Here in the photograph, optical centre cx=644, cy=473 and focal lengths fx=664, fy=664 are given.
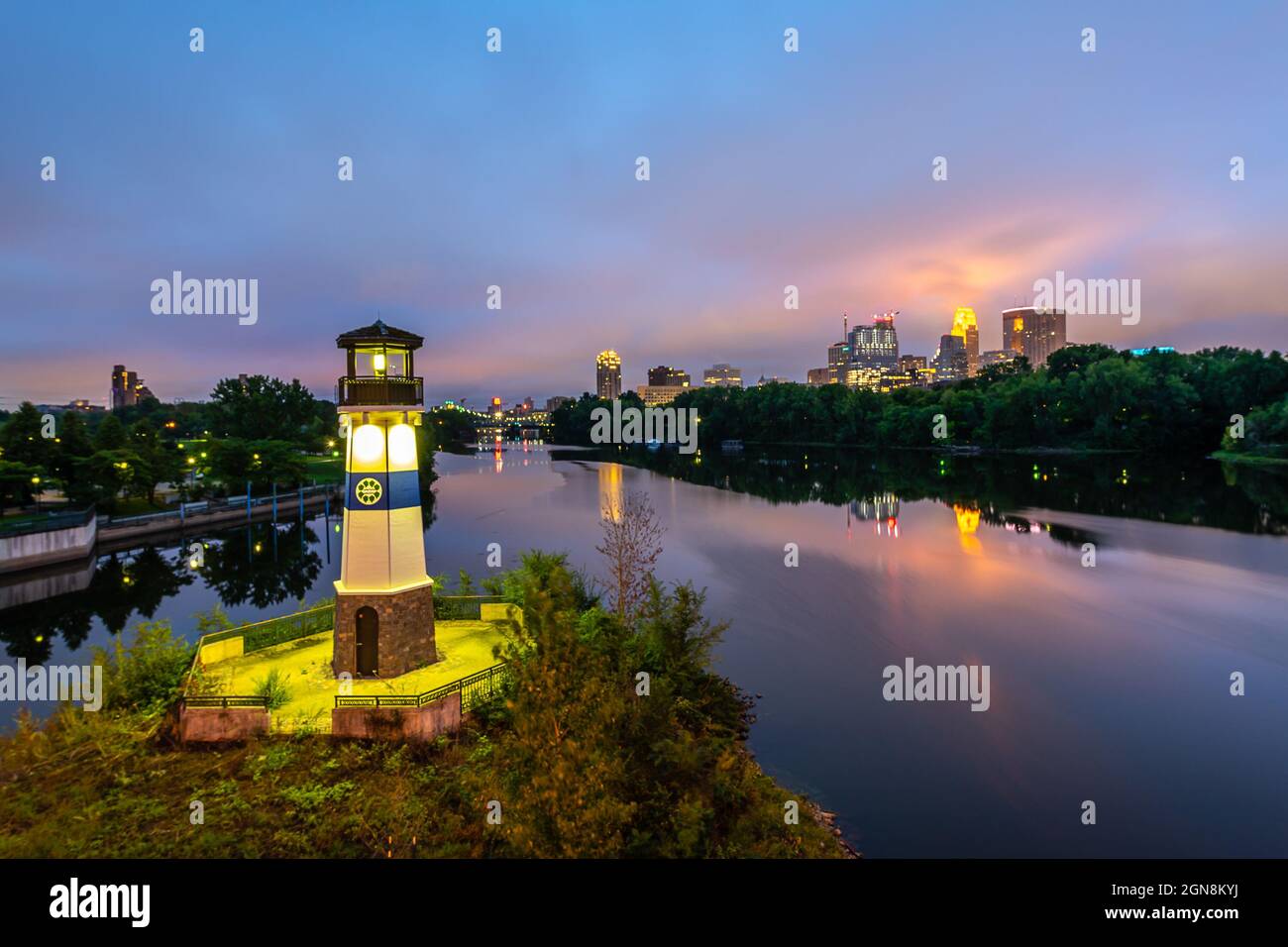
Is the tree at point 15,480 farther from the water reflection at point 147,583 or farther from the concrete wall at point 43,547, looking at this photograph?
the water reflection at point 147,583

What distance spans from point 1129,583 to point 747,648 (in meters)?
23.2

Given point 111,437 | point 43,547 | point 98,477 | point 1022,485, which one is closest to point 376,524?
point 43,547

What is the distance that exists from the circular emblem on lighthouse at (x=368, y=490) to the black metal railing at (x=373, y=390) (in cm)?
210

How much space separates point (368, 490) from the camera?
58.5ft

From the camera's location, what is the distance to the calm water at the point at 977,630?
16.2 metres

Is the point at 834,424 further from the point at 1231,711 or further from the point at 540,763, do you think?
the point at 540,763

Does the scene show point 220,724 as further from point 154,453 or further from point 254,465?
point 254,465

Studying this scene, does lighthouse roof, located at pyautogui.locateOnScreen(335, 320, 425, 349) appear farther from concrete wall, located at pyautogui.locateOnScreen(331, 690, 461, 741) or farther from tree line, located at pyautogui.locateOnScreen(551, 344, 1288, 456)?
tree line, located at pyautogui.locateOnScreen(551, 344, 1288, 456)

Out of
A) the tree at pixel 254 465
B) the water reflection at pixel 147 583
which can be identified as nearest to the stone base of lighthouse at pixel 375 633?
the water reflection at pixel 147 583

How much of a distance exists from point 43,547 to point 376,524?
35.5 meters

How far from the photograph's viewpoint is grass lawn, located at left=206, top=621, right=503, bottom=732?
53.5 ft

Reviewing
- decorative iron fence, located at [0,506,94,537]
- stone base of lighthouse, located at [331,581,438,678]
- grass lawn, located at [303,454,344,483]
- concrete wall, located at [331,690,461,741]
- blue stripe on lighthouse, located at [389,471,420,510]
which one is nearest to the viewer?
concrete wall, located at [331,690,461,741]

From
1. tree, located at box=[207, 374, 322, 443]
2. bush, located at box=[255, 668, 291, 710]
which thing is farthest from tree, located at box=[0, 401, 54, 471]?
bush, located at box=[255, 668, 291, 710]
